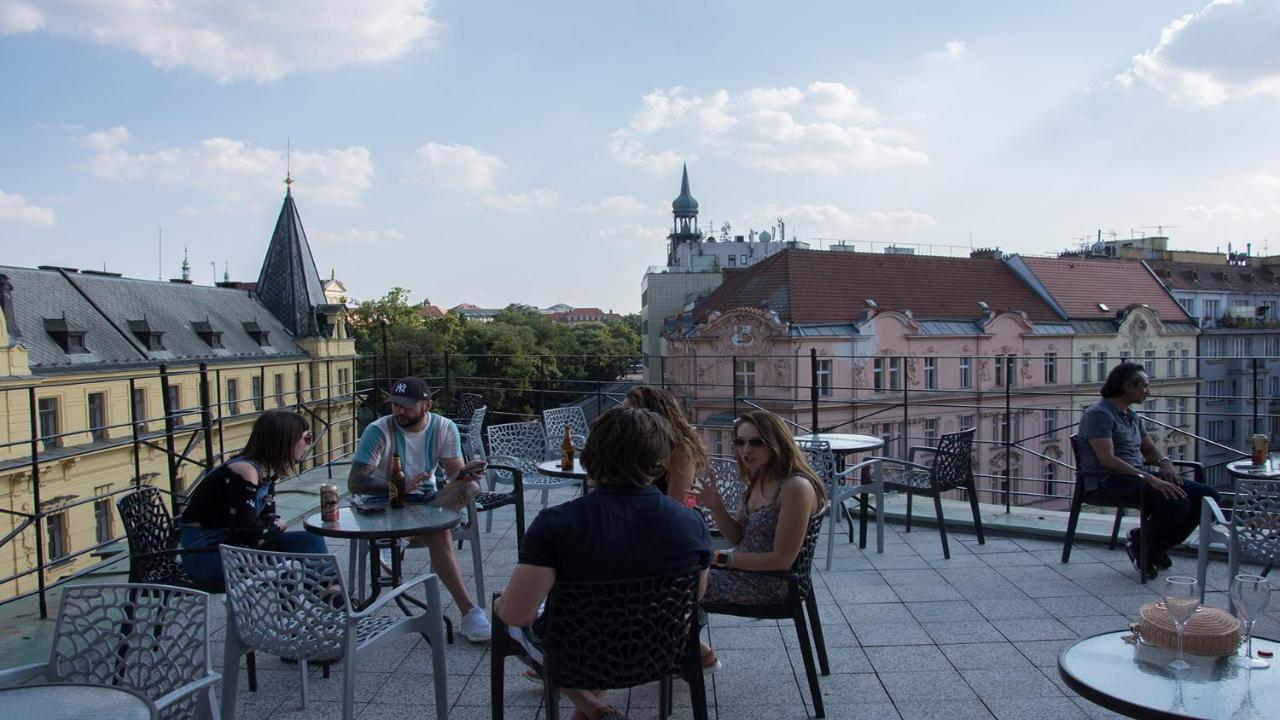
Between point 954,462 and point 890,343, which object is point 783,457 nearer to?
point 954,462

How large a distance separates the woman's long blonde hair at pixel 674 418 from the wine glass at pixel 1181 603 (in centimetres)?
176

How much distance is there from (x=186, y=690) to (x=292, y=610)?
2.39 ft

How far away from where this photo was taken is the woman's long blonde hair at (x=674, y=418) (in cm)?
348

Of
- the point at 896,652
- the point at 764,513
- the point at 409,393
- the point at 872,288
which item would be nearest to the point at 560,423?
the point at 409,393

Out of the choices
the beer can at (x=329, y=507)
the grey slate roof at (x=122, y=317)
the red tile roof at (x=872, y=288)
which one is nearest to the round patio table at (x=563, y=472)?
the beer can at (x=329, y=507)

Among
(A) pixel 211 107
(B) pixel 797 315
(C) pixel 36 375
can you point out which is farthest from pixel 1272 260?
(C) pixel 36 375

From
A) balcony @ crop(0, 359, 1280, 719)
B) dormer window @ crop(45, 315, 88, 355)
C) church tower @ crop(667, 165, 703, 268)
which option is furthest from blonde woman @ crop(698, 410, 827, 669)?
church tower @ crop(667, 165, 703, 268)

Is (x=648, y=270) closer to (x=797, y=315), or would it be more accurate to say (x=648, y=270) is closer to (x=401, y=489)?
(x=797, y=315)

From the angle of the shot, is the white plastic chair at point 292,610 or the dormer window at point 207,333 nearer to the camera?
the white plastic chair at point 292,610

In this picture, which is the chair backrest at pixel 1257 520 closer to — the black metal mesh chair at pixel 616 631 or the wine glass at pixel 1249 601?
the wine glass at pixel 1249 601

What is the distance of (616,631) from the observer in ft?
7.29

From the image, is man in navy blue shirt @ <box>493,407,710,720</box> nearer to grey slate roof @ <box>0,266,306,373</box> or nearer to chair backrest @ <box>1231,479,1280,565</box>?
chair backrest @ <box>1231,479,1280,565</box>

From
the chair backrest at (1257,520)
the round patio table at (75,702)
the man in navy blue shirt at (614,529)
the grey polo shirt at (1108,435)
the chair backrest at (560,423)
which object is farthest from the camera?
the chair backrest at (560,423)

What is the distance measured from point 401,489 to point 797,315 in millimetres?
29031
